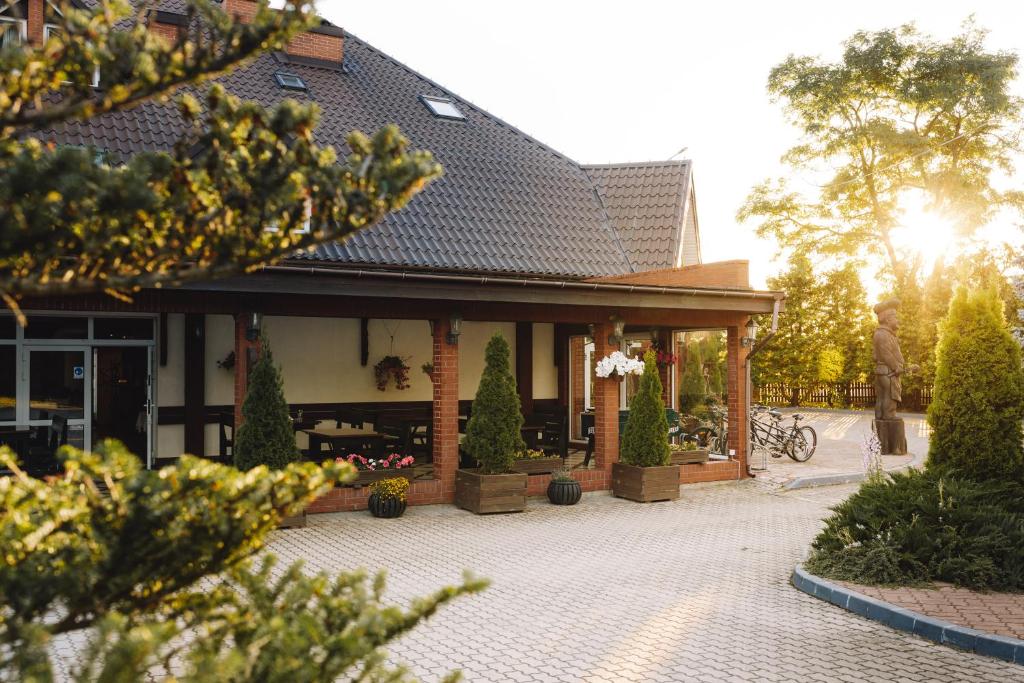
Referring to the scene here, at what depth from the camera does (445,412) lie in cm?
1170

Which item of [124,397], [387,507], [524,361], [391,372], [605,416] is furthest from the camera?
[524,361]

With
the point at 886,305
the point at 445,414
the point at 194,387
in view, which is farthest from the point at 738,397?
the point at 194,387

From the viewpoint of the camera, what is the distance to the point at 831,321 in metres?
34.2

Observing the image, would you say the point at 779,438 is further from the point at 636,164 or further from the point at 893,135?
the point at 893,135

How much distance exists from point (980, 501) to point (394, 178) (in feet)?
24.3

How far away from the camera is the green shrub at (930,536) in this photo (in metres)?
7.43

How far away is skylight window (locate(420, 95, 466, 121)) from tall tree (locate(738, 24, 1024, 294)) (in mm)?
19312

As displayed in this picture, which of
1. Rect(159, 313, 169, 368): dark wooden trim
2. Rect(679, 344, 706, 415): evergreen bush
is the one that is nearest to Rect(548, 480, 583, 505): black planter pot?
Rect(159, 313, 169, 368): dark wooden trim

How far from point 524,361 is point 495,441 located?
6.54 meters

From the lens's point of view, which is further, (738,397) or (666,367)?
(666,367)

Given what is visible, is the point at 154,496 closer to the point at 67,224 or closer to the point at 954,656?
the point at 67,224

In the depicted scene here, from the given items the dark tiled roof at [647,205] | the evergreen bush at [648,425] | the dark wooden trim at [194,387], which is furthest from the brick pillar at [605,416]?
the dark wooden trim at [194,387]

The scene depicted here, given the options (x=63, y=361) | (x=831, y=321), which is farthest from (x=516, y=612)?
(x=831, y=321)

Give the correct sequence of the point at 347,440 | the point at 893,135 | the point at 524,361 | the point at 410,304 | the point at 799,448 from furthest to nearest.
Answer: the point at 893,135 < the point at 524,361 < the point at 799,448 < the point at 347,440 < the point at 410,304
